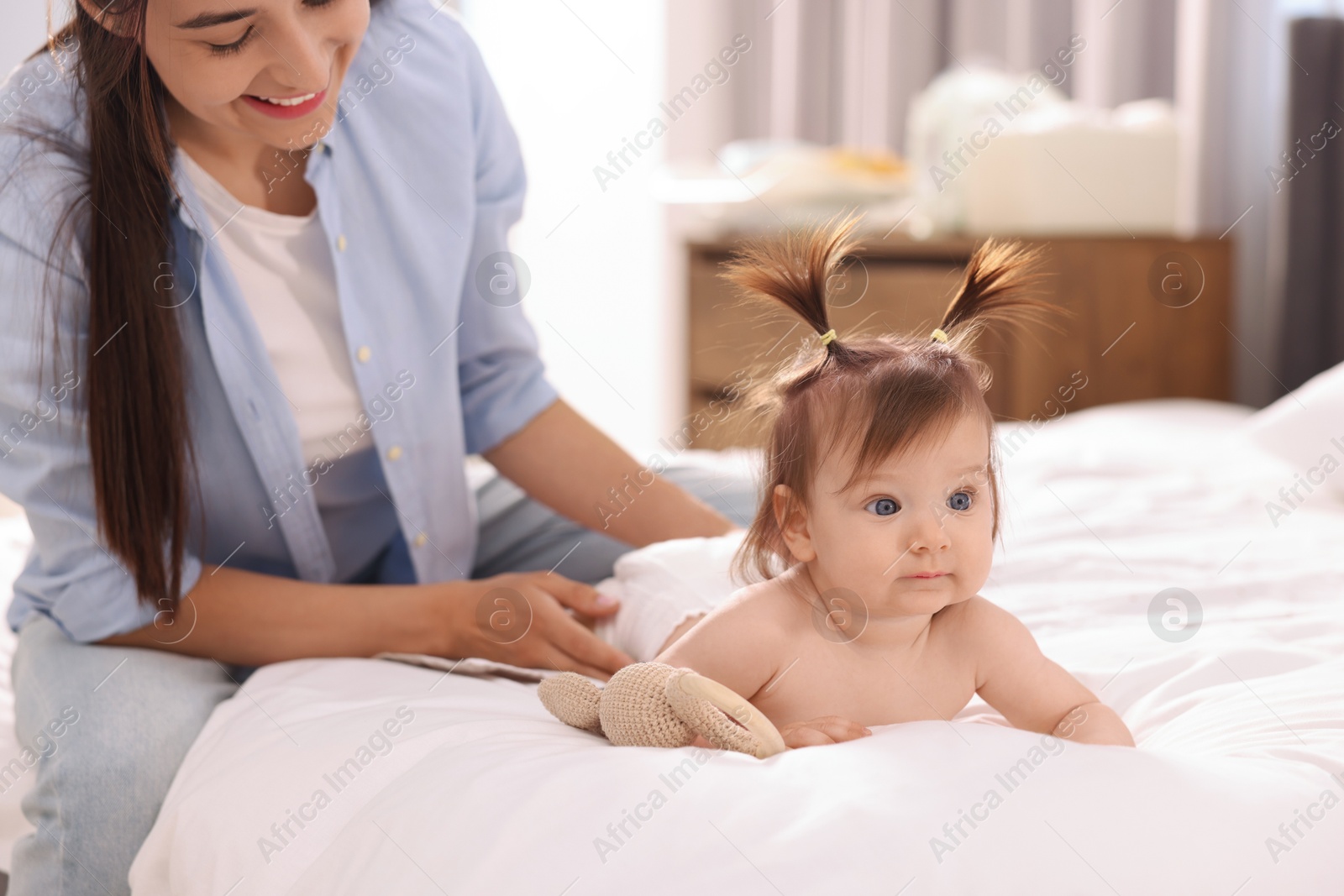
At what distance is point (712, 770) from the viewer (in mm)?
608

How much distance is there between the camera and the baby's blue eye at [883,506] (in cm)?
70


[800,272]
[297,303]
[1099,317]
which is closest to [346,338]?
[297,303]

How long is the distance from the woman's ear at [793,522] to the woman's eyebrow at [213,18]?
496mm

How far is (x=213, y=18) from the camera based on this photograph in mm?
803

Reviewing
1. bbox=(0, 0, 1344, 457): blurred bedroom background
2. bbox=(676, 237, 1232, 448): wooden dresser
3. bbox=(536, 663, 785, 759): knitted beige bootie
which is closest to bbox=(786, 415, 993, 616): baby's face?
bbox=(536, 663, 785, 759): knitted beige bootie

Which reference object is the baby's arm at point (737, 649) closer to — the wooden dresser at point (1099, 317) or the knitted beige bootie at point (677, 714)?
the knitted beige bootie at point (677, 714)

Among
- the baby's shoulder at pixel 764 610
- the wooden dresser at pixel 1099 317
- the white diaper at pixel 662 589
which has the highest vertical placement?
the baby's shoulder at pixel 764 610

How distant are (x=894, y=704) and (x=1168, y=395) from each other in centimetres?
174

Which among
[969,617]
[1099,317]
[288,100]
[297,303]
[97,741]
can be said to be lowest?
[1099,317]

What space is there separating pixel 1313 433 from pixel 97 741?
1357 mm

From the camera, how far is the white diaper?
35.0 inches

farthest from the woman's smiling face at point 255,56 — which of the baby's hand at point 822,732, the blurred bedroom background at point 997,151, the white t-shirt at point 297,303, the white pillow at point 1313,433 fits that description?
the white pillow at point 1313,433

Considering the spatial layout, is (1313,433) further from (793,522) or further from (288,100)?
(288,100)

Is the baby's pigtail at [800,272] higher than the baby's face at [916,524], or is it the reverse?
the baby's pigtail at [800,272]
